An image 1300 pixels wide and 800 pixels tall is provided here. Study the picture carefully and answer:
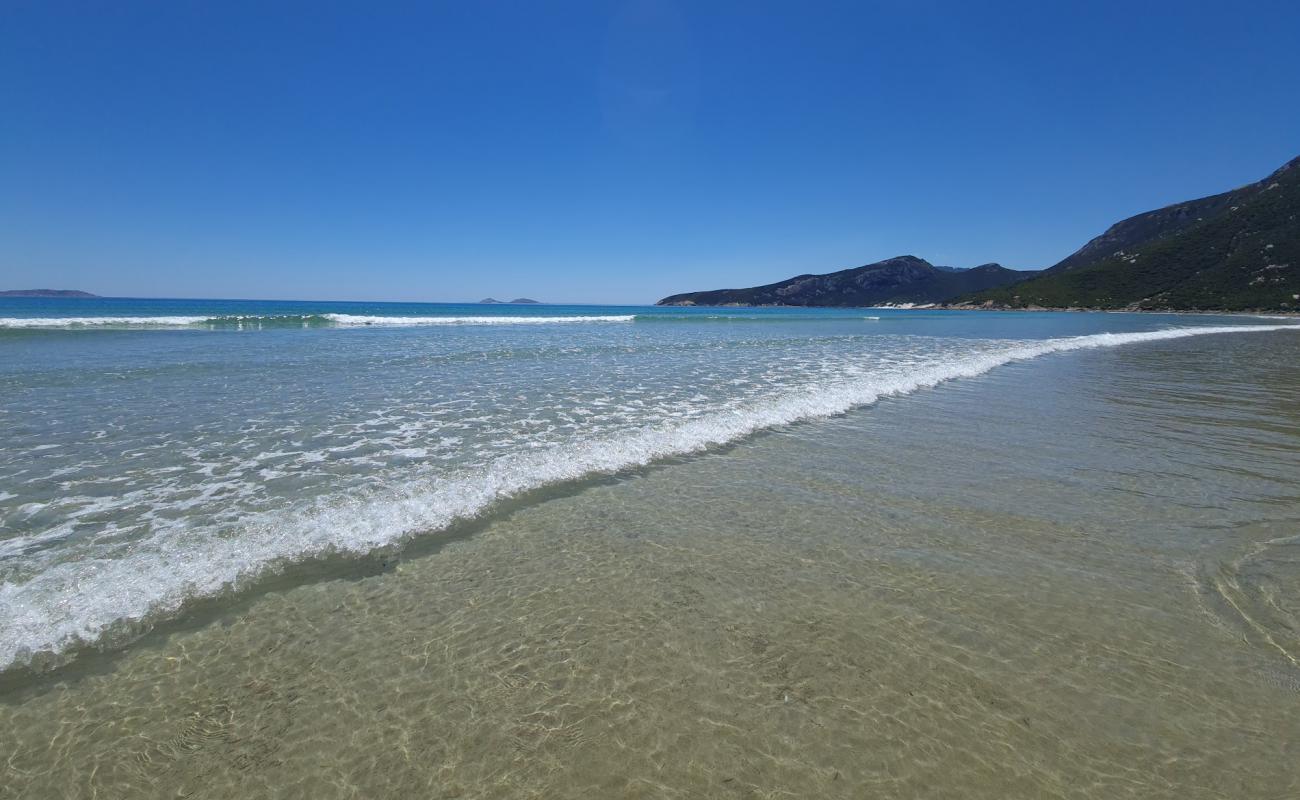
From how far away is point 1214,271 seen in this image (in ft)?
321

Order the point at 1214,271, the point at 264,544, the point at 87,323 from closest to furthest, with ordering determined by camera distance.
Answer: the point at 264,544 < the point at 87,323 < the point at 1214,271

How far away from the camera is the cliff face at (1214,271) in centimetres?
8806

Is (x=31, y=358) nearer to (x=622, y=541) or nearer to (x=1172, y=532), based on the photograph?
(x=622, y=541)

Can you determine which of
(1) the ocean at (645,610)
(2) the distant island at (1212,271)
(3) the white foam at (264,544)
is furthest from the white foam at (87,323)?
(2) the distant island at (1212,271)

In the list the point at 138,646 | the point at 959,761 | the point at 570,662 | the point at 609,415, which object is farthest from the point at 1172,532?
the point at 138,646

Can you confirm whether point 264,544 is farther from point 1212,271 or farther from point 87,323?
point 1212,271

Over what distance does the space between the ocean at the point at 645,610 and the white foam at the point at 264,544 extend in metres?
0.04

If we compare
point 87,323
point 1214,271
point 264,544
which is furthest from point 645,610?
point 1214,271

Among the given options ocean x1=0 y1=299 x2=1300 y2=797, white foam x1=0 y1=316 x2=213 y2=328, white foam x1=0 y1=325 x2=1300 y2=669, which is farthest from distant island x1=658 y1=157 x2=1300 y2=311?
white foam x1=0 y1=316 x2=213 y2=328

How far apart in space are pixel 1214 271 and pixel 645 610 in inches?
5499

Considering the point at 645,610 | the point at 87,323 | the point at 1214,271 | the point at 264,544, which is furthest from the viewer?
the point at 1214,271

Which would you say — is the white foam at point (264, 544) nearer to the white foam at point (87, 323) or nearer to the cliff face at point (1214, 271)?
the white foam at point (87, 323)

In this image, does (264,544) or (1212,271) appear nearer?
(264,544)

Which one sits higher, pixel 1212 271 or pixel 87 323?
pixel 1212 271
